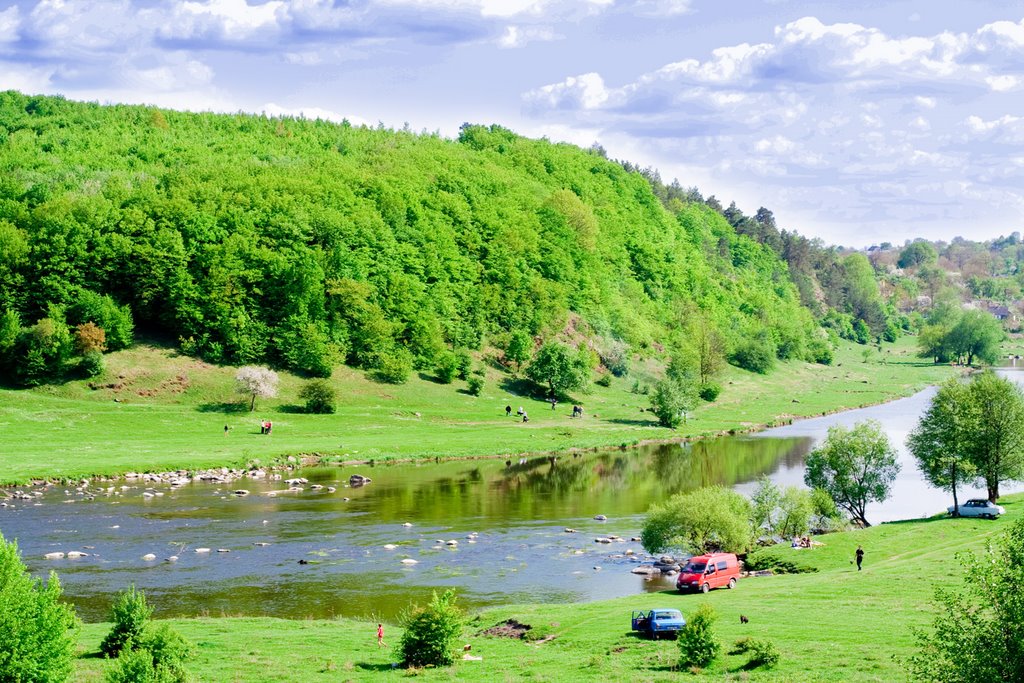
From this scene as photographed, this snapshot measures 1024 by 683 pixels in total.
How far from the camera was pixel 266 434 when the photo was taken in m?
109

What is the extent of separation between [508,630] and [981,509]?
3815 cm

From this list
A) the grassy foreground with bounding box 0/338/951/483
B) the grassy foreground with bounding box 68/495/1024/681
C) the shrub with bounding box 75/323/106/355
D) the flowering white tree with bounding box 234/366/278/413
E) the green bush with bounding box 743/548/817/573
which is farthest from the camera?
the shrub with bounding box 75/323/106/355

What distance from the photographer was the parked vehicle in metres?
41.2

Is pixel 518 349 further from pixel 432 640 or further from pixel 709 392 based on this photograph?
pixel 432 640

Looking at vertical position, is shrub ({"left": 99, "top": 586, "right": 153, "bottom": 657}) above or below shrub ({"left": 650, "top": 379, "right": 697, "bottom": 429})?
below

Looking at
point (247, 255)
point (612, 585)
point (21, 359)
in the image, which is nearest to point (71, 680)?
point (612, 585)

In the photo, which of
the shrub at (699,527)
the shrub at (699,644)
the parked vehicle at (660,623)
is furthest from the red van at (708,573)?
the shrub at (699,644)

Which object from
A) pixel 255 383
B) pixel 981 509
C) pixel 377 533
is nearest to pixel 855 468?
pixel 981 509

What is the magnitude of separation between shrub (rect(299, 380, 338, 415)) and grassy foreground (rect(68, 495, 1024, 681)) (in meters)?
74.1

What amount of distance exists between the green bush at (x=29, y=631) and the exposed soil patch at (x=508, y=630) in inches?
712

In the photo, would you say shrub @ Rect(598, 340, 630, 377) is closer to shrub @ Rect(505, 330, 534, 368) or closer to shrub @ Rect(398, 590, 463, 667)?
shrub @ Rect(505, 330, 534, 368)

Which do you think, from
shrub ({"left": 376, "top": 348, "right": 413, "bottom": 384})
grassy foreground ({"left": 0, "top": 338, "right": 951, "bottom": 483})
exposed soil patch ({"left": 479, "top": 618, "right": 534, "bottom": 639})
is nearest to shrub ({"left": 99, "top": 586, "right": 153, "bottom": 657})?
exposed soil patch ({"left": 479, "top": 618, "right": 534, "bottom": 639})

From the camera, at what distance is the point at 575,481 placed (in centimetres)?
9575

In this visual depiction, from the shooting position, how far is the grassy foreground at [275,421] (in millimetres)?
96938
